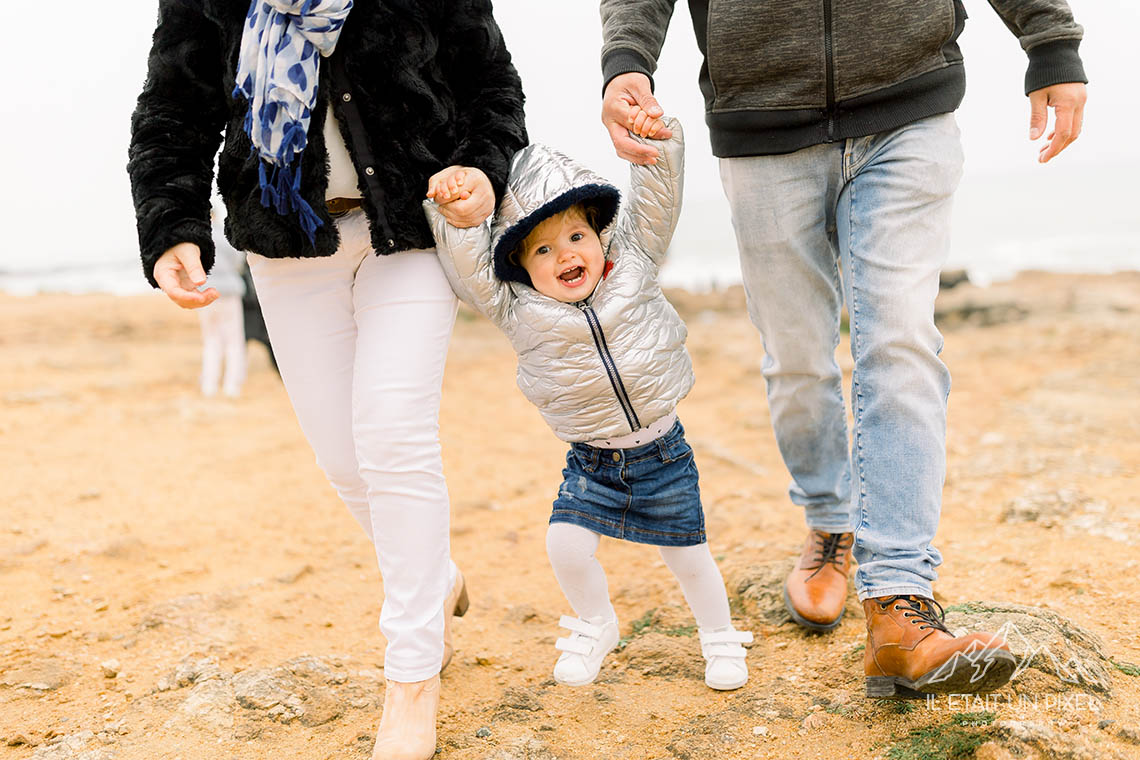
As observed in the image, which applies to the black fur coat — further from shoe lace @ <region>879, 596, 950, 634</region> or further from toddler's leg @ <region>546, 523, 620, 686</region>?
shoe lace @ <region>879, 596, 950, 634</region>

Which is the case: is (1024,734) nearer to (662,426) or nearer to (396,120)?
(662,426)

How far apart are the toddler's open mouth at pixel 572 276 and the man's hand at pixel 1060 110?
3.86 ft

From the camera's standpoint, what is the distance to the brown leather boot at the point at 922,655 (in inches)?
72.4

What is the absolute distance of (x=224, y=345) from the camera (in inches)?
281

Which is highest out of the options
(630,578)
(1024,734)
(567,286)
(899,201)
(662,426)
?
(899,201)

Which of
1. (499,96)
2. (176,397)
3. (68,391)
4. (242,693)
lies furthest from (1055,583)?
(68,391)

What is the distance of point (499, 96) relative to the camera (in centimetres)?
224

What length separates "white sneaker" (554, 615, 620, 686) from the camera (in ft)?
8.31

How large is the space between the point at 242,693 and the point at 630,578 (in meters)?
1.43

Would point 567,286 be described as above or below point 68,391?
above

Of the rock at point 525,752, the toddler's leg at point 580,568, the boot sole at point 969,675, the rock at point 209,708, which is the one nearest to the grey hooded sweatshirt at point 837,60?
the toddler's leg at point 580,568

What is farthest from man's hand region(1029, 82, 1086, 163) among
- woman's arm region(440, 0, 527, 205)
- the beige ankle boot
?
the beige ankle boot

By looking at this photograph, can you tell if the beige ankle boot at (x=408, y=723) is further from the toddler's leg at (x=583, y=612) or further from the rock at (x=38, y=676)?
the rock at (x=38, y=676)

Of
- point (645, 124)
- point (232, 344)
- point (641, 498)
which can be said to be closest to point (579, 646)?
point (641, 498)
